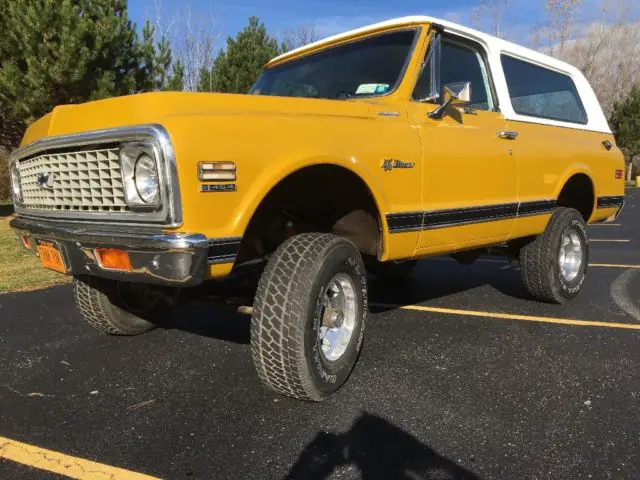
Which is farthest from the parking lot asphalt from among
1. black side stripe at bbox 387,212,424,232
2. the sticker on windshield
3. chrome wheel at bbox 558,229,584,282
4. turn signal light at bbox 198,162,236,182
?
the sticker on windshield

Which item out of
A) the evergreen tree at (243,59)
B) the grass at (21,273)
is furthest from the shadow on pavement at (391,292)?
the evergreen tree at (243,59)

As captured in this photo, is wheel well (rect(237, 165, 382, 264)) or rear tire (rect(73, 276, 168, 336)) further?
rear tire (rect(73, 276, 168, 336))

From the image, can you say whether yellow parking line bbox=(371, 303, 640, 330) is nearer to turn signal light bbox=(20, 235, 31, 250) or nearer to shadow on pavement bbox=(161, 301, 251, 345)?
shadow on pavement bbox=(161, 301, 251, 345)

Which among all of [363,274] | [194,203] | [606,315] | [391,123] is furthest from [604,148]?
[194,203]

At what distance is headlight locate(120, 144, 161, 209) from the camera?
7.88ft

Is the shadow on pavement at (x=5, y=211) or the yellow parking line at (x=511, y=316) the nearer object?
the yellow parking line at (x=511, y=316)

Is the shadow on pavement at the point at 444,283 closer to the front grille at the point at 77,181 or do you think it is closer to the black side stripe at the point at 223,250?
the black side stripe at the point at 223,250

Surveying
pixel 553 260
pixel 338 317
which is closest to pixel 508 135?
pixel 553 260

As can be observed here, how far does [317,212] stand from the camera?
3.54m

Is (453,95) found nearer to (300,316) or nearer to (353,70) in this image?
(353,70)

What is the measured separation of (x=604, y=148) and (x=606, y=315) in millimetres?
1824

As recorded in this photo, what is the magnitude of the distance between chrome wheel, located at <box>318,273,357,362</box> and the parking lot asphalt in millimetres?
256

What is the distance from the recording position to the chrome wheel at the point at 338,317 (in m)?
3.08

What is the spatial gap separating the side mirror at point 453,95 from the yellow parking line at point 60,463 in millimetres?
2683
